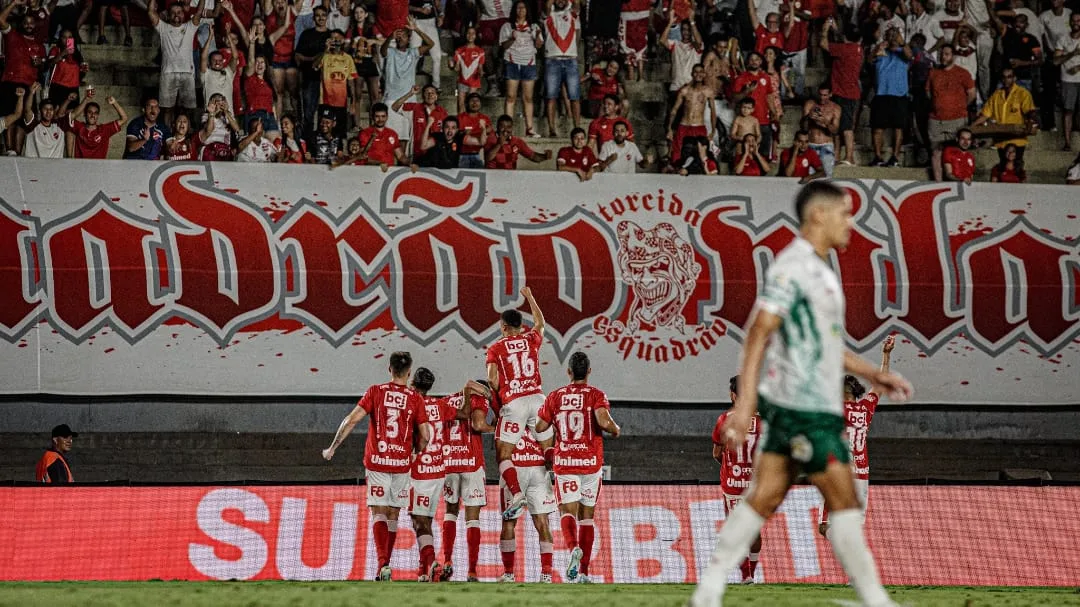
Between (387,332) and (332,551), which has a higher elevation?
(387,332)

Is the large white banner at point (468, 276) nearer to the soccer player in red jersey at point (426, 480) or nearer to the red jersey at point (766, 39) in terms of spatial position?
the red jersey at point (766, 39)

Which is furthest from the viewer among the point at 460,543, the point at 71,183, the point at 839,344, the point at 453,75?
the point at 453,75

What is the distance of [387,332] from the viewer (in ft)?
60.6

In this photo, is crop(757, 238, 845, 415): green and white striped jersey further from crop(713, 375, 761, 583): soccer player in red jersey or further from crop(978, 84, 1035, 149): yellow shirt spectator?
crop(978, 84, 1035, 149): yellow shirt spectator

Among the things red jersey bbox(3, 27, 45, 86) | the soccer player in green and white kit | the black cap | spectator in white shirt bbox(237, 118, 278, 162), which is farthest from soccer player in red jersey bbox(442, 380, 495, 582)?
red jersey bbox(3, 27, 45, 86)

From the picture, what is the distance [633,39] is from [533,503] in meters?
10.9

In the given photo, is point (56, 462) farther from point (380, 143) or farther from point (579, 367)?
point (579, 367)

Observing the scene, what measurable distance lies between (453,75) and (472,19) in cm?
106

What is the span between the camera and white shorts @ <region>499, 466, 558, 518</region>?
45.0 feet

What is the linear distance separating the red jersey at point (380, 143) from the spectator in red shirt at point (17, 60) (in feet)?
16.2

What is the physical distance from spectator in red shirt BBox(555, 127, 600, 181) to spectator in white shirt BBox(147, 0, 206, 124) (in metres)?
5.73

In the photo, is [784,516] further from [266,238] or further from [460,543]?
[266,238]

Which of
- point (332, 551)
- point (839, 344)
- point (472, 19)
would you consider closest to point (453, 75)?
point (472, 19)

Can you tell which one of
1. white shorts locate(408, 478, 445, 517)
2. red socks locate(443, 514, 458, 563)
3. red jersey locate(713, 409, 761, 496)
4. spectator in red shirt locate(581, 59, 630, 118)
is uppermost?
spectator in red shirt locate(581, 59, 630, 118)
